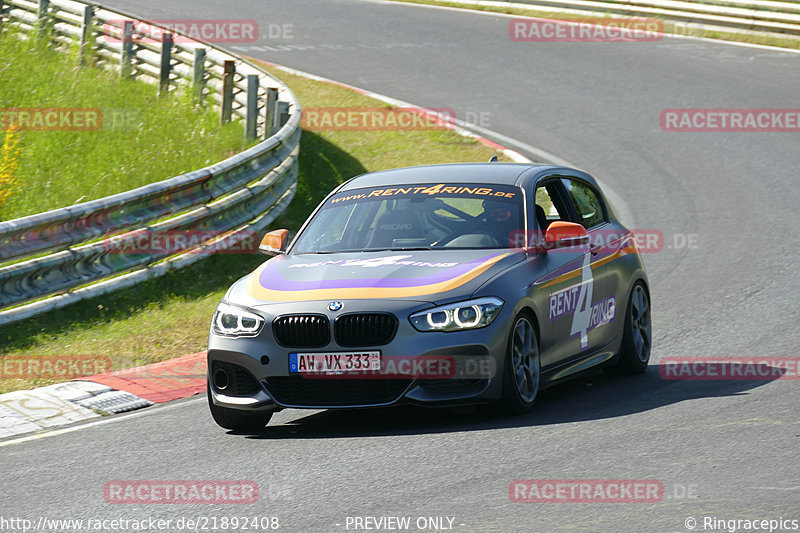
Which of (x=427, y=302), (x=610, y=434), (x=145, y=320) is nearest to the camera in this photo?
(x=610, y=434)

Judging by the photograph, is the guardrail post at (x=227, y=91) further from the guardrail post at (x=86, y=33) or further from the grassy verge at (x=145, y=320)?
the guardrail post at (x=86, y=33)

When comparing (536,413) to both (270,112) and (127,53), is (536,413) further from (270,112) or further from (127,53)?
(127,53)

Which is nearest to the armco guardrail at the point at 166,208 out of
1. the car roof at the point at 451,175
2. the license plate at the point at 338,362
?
the car roof at the point at 451,175

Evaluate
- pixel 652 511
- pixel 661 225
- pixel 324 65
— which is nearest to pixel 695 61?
pixel 324 65

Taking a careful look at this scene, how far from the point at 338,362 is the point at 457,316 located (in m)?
0.74

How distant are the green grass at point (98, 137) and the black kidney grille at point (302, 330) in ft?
22.6

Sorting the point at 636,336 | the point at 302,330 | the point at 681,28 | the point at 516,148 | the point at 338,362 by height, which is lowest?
the point at 516,148

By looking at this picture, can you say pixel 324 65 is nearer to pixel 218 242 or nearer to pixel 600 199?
pixel 218 242

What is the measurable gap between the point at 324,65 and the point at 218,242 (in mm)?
12333

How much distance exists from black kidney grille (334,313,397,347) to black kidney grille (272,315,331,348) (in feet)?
0.23

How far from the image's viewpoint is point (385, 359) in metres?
7.17

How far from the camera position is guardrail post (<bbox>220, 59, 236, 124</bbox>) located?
57.5 feet

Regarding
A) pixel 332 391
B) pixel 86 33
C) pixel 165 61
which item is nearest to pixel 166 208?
pixel 332 391

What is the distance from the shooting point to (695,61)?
80.4 feet
